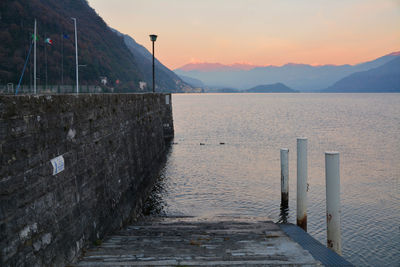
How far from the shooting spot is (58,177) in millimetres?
6727

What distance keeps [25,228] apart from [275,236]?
5714 mm

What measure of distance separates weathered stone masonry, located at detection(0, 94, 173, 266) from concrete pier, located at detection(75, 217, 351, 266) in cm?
74

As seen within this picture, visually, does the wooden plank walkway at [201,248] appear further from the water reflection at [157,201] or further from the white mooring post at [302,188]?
the water reflection at [157,201]

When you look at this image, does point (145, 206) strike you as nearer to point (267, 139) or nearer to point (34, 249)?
point (34, 249)

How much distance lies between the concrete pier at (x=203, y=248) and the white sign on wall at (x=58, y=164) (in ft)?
6.18

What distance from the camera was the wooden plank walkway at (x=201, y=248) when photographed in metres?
6.63

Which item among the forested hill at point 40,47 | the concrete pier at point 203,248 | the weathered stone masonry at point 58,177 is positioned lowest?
the concrete pier at point 203,248

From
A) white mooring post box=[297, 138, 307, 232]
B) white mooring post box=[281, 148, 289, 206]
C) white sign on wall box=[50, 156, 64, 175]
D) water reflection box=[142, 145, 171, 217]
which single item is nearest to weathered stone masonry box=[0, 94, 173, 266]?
white sign on wall box=[50, 156, 64, 175]

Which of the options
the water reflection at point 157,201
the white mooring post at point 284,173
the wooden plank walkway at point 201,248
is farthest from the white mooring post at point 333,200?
the water reflection at point 157,201

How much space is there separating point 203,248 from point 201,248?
0.04 meters

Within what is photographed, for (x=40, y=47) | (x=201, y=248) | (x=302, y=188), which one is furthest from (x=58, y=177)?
(x=40, y=47)

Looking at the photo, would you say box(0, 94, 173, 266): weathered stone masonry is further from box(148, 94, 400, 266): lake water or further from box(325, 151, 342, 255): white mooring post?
box(325, 151, 342, 255): white mooring post

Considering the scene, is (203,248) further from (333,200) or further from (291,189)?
(291,189)

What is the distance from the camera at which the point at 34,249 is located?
5.54 metres
